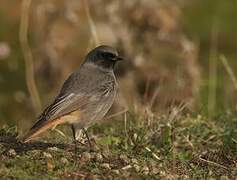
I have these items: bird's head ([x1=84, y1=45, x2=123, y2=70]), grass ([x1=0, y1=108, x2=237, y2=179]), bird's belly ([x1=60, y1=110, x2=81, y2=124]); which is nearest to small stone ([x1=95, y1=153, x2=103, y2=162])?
grass ([x1=0, y1=108, x2=237, y2=179])

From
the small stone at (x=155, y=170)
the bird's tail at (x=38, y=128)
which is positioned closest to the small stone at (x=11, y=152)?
the bird's tail at (x=38, y=128)

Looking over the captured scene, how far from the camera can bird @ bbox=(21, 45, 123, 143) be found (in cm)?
784

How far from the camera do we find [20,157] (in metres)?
6.91

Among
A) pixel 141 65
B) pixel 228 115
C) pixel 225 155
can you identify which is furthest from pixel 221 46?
pixel 225 155

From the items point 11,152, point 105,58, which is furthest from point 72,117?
point 11,152

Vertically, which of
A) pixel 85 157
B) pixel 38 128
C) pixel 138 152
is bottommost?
pixel 138 152

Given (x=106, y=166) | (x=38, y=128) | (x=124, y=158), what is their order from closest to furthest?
(x=106, y=166) < (x=124, y=158) < (x=38, y=128)

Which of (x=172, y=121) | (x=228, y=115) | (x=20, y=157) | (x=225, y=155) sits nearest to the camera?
(x=20, y=157)

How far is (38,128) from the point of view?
7.59m

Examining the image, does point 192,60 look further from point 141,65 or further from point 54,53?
point 54,53

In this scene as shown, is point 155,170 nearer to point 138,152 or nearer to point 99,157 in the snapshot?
point 99,157

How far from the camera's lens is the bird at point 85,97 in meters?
7.84

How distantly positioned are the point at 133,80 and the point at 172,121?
22.4ft

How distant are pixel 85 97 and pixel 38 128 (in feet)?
2.74
